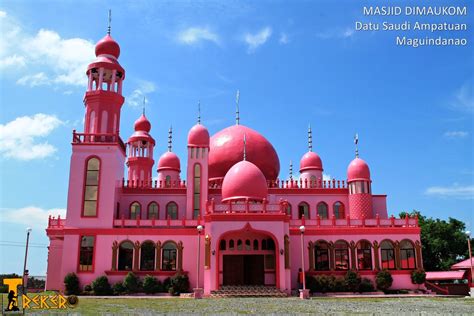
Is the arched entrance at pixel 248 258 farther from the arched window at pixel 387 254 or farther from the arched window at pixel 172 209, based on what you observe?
the arched window at pixel 172 209

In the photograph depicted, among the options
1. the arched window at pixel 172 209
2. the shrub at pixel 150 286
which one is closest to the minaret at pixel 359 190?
the arched window at pixel 172 209

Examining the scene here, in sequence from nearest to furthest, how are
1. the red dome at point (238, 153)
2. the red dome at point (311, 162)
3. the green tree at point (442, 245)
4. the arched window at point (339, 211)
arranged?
the arched window at point (339, 211) → the red dome at point (238, 153) → the red dome at point (311, 162) → the green tree at point (442, 245)

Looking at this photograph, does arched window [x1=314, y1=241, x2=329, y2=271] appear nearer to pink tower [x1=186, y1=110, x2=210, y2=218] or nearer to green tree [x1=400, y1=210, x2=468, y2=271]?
pink tower [x1=186, y1=110, x2=210, y2=218]

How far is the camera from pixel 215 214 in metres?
29.4

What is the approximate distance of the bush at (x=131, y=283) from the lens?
29875mm

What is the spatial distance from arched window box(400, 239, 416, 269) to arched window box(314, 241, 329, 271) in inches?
201

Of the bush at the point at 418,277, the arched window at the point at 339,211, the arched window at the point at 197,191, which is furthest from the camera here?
the arched window at the point at 339,211

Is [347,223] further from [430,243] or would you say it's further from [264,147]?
[430,243]

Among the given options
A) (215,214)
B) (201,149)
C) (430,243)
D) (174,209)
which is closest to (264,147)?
(201,149)

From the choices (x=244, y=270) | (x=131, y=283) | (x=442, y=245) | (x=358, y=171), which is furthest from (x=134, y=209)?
(x=442, y=245)

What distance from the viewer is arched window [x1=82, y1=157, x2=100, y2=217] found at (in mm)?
32062

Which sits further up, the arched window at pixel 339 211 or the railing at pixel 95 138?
the railing at pixel 95 138

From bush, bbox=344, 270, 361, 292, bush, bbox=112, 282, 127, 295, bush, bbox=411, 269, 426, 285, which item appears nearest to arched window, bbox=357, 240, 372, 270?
bush, bbox=344, 270, 361, 292

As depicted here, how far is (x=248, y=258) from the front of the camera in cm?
3034
